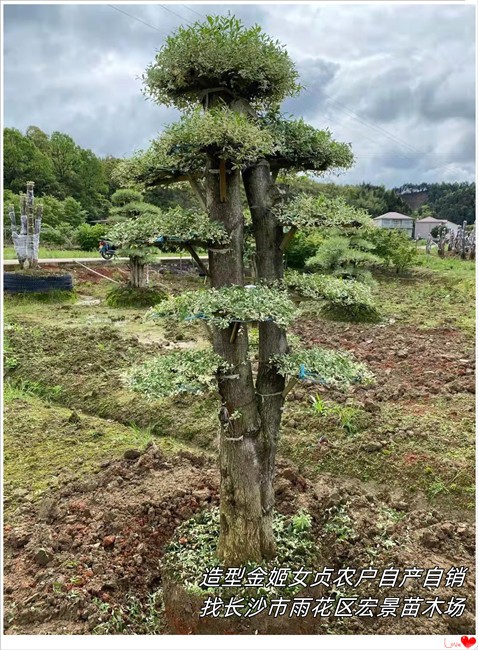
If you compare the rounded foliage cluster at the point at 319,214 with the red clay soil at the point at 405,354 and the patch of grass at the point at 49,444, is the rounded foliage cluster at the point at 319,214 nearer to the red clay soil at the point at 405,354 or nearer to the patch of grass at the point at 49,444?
the patch of grass at the point at 49,444

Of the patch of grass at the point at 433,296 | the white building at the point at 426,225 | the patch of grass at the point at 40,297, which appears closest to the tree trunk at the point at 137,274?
the patch of grass at the point at 40,297

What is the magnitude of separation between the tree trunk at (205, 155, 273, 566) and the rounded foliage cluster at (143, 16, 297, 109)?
0.44 m

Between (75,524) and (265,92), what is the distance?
3.11 m

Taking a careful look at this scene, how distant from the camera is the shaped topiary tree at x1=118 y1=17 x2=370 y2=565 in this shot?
9.29ft

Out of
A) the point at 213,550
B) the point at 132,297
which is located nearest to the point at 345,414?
the point at 213,550

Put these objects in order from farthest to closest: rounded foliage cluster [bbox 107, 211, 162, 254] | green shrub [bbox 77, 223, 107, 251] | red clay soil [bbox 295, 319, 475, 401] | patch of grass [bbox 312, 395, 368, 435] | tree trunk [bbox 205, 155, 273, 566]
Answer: green shrub [bbox 77, 223, 107, 251] < red clay soil [bbox 295, 319, 475, 401] < patch of grass [bbox 312, 395, 368, 435] < tree trunk [bbox 205, 155, 273, 566] < rounded foliage cluster [bbox 107, 211, 162, 254]

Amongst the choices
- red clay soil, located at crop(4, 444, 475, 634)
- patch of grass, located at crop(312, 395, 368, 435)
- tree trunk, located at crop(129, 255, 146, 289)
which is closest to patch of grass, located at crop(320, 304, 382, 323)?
tree trunk, located at crop(129, 255, 146, 289)

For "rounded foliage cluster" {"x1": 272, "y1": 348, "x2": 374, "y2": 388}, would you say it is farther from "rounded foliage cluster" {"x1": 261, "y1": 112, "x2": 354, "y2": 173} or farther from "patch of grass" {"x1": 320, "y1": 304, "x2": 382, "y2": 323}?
"patch of grass" {"x1": 320, "y1": 304, "x2": 382, "y2": 323}

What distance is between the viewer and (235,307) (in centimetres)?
280

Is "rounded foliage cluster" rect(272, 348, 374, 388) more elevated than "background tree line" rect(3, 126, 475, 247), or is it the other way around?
"background tree line" rect(3, 126, 475, 247)

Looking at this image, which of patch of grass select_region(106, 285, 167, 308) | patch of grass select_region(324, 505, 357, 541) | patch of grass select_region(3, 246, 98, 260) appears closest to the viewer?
patch of grass select_region(324, 505, 357, 541)

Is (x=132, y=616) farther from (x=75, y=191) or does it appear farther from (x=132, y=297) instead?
(x=75, y=191)

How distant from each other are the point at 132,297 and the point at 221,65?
10.3 metres

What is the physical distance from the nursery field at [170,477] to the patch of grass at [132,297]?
437cm
